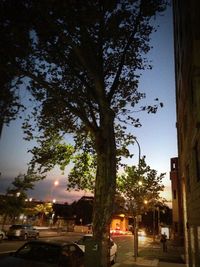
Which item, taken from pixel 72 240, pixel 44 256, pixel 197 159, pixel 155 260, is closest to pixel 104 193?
pixel 44 256

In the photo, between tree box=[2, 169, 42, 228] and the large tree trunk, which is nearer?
the large tree trunk

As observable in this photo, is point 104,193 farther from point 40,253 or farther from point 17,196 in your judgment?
point 17,196

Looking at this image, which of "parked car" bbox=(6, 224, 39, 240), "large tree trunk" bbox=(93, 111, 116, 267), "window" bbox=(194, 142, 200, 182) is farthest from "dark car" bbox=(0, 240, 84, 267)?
"parked car" bbox=(6, 224, 39, 240)

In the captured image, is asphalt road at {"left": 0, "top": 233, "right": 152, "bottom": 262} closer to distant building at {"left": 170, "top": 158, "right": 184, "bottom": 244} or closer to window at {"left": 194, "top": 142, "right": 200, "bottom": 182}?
Result: distant building at {"left": 170, "top": 158, "right": 184, "bottom": 244}

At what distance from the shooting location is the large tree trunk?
34.6 feet

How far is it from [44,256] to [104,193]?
275cm

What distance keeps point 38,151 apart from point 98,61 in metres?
5.75

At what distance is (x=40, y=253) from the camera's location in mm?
9453

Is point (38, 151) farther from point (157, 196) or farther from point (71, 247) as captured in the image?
point (157, 196)

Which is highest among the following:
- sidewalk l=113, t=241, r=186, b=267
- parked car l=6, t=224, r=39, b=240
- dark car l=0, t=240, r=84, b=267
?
parked car l=6, t=224, r=39, b=240

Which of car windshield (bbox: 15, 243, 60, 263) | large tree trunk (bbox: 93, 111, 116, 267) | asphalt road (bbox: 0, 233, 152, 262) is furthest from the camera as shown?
asphalt road (bbox: 0, 233, 152, 262)

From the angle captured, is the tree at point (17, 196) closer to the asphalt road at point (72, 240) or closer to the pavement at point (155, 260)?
the asphalt road at point (72, 240)

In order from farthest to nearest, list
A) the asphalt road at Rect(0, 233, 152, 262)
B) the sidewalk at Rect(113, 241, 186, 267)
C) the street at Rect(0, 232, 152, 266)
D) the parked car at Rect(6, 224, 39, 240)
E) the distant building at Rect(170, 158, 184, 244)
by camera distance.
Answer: the distant building at Rect(170, 158, 184, 244) → the parked car at Rect(6, 224, 39, 240) → the street at Rect(0, 232, 152, 266) → the asphalt road at Rect(0, 233, 152, 262) → the sidewalk at Rect(113, 241, 186, 267)

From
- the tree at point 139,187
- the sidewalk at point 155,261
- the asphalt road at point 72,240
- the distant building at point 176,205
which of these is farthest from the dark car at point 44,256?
the distant building at point 176,205
